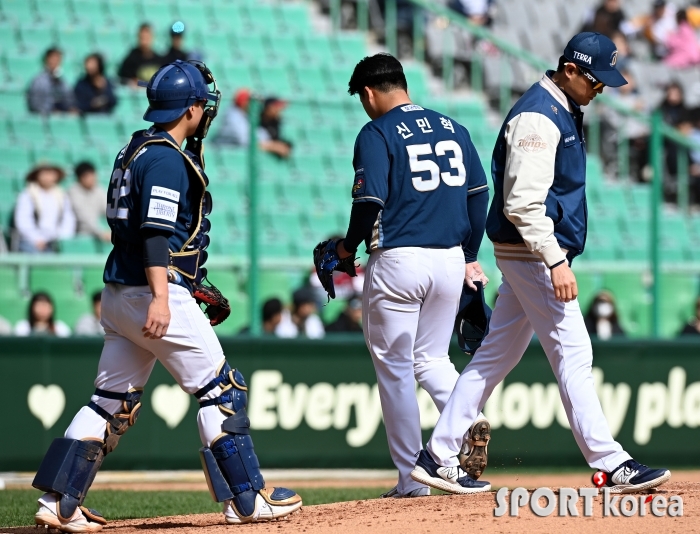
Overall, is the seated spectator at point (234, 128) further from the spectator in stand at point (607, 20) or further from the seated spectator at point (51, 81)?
the spectator in stand at point (607, 20)

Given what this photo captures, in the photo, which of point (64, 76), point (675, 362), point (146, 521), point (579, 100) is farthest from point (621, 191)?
point (146, 521)

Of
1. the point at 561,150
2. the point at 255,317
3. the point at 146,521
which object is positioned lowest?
the point at 146,521

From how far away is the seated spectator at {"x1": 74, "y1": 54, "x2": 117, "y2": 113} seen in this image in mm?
11172

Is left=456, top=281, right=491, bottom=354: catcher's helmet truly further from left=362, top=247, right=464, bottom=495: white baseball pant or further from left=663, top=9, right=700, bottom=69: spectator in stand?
left=663, top=9, right=700, bottom=69: spectator in stand

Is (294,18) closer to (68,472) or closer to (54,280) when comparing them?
(54,280)

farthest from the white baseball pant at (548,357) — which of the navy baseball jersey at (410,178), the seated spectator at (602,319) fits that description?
the seated spectator at (602,319)

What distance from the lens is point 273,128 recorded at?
11.0 m

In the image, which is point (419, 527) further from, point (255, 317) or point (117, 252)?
point (255, 317)

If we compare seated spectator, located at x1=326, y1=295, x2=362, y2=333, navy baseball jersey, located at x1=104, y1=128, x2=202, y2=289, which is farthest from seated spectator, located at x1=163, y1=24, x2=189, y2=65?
navy baseball jersey, located at x1=104, y1=128, x2=202, y2=289

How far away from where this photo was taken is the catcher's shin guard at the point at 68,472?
525cm

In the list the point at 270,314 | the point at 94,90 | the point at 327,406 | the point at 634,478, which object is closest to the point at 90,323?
the point at 270,314

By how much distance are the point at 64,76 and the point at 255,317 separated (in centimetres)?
485

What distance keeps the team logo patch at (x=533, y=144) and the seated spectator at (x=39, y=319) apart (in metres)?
5.24

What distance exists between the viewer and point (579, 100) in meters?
5.74
